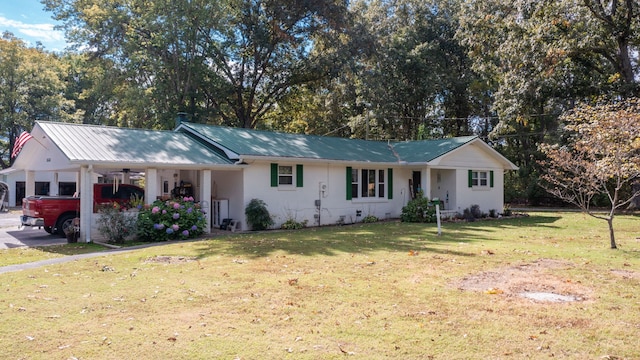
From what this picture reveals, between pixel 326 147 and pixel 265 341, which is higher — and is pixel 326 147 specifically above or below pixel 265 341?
above

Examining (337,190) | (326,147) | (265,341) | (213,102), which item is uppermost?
(213,102)

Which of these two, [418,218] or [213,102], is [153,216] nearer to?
[418,218]

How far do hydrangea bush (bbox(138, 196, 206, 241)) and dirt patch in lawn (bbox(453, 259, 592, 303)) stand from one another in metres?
9.13

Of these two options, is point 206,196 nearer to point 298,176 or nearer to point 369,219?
point 298,176

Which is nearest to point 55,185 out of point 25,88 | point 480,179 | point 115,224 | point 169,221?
point 115,224

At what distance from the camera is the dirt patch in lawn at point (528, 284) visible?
661cm

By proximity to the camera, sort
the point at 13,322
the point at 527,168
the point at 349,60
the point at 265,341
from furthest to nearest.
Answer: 1. the point at 527,168
2. the point at 349,60
3. the point at 13,322
4. the point at 265,341

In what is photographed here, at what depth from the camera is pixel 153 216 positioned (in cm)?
1377

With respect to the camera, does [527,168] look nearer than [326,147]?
No

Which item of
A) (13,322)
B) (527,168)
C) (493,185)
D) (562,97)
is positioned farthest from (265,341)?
(527,168)

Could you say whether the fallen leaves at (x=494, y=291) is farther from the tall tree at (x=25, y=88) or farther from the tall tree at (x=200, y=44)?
the tall tree at (x=25, y=88)

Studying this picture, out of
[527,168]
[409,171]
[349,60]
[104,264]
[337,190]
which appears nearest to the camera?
[104,264]

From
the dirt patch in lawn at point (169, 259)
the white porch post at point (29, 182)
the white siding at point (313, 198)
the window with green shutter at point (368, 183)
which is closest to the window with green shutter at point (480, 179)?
the window with green shutter at point (368, 183)

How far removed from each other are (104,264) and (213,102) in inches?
839
